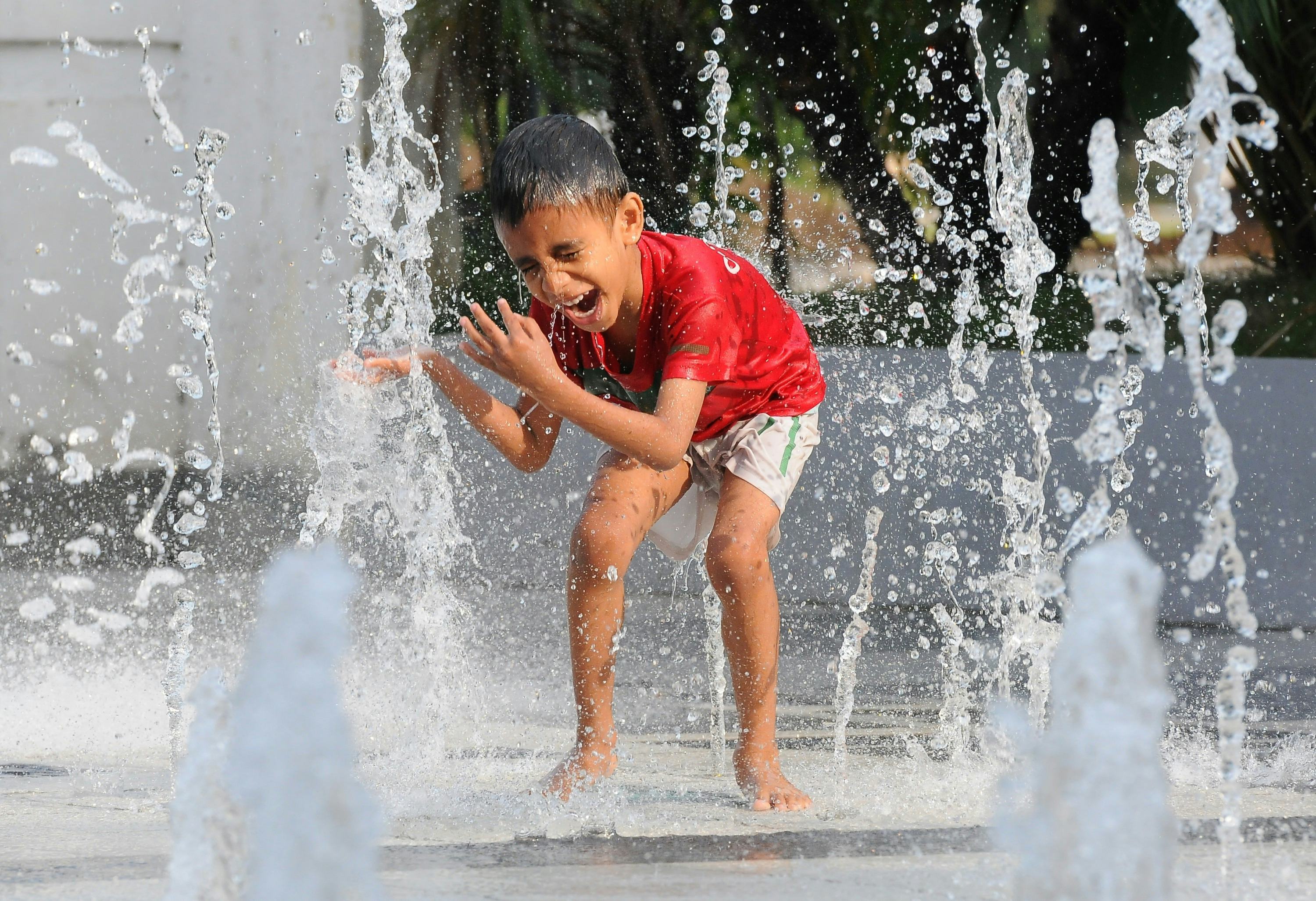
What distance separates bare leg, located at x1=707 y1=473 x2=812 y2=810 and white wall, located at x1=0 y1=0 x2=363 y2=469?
3.03 m

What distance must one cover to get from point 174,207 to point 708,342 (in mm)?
3471

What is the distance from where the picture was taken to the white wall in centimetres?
506

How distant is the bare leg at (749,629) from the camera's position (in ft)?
7.06

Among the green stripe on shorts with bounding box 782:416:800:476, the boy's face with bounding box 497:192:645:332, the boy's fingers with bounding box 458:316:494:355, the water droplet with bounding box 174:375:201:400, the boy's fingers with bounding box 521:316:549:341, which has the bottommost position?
the green stripe on shorts with bounding box 782:416:800:476

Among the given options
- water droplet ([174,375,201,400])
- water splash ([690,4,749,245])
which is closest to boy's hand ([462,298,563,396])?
water droplet ([174,375,201,400])

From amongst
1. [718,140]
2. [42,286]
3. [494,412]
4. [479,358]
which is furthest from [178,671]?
[718,140]

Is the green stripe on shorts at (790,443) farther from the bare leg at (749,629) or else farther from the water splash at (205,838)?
the water splash at (205,838)

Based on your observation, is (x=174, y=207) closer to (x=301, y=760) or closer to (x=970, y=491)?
(x=970, y=491)

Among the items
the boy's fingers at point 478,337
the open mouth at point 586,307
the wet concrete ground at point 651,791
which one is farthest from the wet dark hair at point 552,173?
the wet concrete ground at point 651,791

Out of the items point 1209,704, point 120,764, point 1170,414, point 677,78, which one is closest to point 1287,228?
point 1170,414

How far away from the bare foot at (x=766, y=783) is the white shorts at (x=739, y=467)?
38 centimetres

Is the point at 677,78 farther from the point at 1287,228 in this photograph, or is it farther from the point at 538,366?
the point at 538,366

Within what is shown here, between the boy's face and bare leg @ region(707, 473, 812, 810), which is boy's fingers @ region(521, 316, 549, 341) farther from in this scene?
bare leg @ region(707, 473, 812, 810)

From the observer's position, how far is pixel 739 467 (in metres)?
2.38
